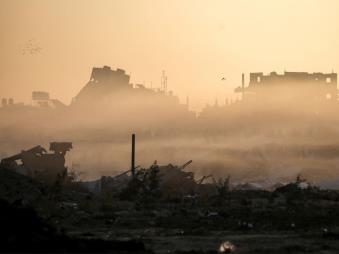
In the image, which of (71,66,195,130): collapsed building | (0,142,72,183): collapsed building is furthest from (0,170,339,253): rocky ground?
(71,66,195,130): collapsed building

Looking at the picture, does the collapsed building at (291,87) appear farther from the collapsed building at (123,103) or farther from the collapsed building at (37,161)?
the collapsed building at (37,161)

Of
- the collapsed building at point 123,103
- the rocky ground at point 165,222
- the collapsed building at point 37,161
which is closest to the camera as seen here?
the rocky ground at point 165,222

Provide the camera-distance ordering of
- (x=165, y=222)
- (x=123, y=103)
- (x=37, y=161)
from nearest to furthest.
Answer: (x=165, y=222), (x=37, y=161), (x=123, y=103)

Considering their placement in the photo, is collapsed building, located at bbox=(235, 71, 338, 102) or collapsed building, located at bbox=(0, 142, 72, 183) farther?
collapsed building, located at bbox=(235, 71, 338, 102)

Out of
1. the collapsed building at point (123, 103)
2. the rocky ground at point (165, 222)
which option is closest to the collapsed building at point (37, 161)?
the rocky ground at point (165, 222)

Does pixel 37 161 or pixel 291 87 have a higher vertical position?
pixel 291 87

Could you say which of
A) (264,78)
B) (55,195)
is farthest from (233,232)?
(264,78)

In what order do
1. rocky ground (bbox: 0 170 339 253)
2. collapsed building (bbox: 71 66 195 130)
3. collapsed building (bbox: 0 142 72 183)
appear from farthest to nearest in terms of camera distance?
collapsed building (bbox: 71 66 195 130) → collapsed building (bbox: 0 142 72 183) → rocky ground (bbox: 0 170 339 253)

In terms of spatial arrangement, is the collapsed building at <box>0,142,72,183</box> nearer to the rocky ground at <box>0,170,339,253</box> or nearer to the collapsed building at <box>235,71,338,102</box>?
the rocky ground at <box>0,170,339,253</box>

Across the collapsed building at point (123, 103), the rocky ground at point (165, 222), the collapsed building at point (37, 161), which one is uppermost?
the collapsed building at point (123, 103)

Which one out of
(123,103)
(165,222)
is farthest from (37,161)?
(123,103)

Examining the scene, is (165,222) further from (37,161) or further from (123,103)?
(123,103)

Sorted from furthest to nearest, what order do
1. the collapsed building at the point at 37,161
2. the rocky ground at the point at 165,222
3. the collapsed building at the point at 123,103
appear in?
1. the collapsed building at the point at 123,103
2. the collapsed building at the point at 37,161
3. the rocky ground at the point at 165,222

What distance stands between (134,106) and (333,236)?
232ft
